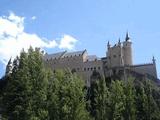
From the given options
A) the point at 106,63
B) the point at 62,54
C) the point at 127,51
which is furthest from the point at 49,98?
the point at 62,54

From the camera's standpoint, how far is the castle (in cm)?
14600

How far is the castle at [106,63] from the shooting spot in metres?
146

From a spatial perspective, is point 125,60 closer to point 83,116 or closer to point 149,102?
point 149,102

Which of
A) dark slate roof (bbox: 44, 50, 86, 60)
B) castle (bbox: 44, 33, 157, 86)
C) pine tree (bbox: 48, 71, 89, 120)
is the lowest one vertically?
pine tree (bbox: 48, 71, 89, 120)

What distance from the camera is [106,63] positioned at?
511 ft

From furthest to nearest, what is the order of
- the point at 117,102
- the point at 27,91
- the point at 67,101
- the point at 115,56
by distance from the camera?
the point at 115,56
the point at 117,102
the point at 67,101
the point at 27,91

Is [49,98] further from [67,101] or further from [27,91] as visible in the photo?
[27,91]

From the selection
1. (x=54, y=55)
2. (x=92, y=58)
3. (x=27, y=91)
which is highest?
(x=54, y=55)

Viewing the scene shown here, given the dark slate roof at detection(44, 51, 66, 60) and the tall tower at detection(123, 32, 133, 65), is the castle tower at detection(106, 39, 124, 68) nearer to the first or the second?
the tall tower at detection(123, 32, 133, 65)

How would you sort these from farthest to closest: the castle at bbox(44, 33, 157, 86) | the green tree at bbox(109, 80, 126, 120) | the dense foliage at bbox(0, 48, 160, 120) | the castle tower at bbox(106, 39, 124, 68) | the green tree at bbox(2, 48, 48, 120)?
1. the castle tower at bbox(106, 39, 124, 68)
2. the castle at bbox(44, 33, 157, 86)
3. the green tree at bbox(109, 80, 126, 120)
4. the dense foliage at bbox(0, 48, 160, 120)
5. the green tree at bbox(2, 48, 48, 120)

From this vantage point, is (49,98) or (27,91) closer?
(27,91)

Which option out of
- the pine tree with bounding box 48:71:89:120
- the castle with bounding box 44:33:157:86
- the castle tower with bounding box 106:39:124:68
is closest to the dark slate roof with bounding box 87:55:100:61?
the castle with bounding box 44:33:157:86

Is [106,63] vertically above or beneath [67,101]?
above

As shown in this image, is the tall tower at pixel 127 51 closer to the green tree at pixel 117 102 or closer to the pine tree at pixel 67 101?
the green tree at pixel 117 102
